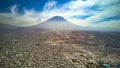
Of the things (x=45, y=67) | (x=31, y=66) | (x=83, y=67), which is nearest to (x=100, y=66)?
(x=83, y=67)

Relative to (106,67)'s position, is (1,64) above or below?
above

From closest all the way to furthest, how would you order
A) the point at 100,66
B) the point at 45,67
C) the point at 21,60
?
the point at 45,67 → the point at 100,66 → the point at 21,60

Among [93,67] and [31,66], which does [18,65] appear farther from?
[93,67]

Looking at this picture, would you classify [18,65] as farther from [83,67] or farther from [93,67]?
[93,67]

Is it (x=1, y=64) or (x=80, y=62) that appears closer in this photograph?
(x=1, y=64)

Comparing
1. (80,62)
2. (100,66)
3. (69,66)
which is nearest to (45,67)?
(69,66)

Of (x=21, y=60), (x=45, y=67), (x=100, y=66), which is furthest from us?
(x=21, y=60)

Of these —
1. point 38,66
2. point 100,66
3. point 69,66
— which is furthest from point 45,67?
point 100,66

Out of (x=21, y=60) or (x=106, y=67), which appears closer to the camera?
(x=106, y=67)

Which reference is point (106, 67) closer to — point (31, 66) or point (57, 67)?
point (57, 67)
